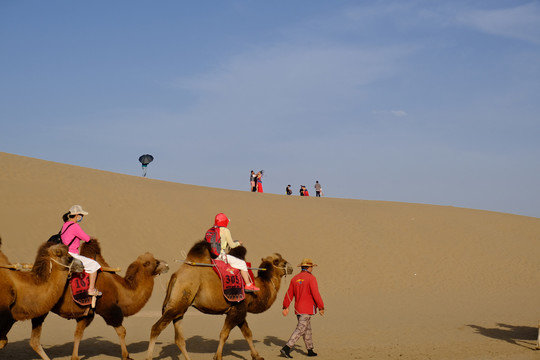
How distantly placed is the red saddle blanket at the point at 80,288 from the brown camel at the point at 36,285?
0.32m

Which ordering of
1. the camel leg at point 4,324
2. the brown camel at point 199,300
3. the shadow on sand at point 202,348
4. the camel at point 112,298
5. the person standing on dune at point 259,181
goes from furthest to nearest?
the person standing on dune at point 259,181, the shadow on sand at point 202,348, the brown camel at point 199,300, the camel at point 112,298, the camel leg at point 4,324

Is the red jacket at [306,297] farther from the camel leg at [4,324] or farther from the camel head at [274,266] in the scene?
the camel leg at [4,324]

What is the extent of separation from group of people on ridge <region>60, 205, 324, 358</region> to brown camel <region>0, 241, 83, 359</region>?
1.54 ft

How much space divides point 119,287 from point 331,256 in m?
18.4

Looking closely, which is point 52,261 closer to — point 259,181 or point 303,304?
point 303,304

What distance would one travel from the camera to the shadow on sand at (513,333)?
12880 mm

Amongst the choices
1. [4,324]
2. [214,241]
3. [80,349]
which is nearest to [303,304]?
[214,241]

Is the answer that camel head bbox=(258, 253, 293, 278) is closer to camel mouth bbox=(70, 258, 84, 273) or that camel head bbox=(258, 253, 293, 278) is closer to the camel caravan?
the camel caravan

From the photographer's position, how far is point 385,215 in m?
35.0

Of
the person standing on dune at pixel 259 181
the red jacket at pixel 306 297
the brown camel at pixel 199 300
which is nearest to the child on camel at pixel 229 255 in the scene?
the brown camel at pixel 199 300

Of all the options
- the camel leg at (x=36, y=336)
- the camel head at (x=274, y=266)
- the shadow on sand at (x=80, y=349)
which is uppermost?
the camel head at (x=274, y=266)

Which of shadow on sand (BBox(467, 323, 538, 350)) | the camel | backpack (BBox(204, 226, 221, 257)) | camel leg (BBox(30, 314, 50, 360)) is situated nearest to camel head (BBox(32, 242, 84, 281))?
the camel

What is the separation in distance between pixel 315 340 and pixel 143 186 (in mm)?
21465

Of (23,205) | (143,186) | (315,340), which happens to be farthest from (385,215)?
(315,340)
